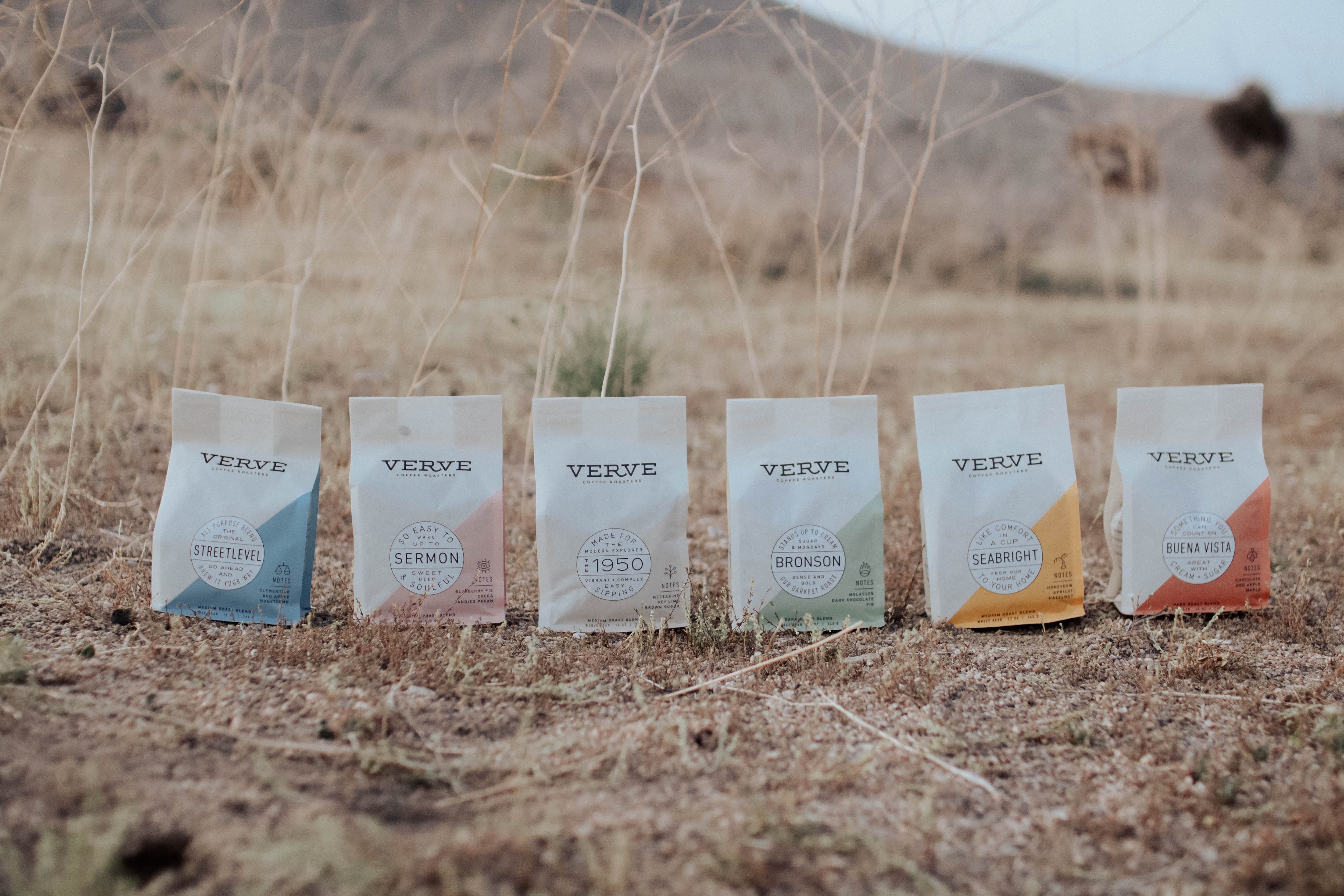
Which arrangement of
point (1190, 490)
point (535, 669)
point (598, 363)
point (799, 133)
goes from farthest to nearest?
point (799, 133) < point (598, 363) < point (1190, 490) < point (535, 669)

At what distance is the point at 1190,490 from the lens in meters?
1.76

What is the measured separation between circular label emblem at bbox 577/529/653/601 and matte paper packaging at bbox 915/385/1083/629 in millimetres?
565

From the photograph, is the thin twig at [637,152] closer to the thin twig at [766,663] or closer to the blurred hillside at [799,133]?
the blurred hillside at [799,133]

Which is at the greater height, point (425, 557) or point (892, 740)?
point (425, 557)

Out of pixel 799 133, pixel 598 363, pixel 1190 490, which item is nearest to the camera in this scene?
pixel 1190 490

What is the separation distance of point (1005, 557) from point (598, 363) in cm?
178

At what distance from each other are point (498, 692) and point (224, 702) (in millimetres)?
416

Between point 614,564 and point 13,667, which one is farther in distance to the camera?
point 614,564

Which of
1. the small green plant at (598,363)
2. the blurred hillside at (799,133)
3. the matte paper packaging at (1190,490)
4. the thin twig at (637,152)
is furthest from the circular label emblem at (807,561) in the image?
the small green plant at (598,363)

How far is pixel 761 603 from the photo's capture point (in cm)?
171

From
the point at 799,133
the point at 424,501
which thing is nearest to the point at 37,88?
the point at 424,501

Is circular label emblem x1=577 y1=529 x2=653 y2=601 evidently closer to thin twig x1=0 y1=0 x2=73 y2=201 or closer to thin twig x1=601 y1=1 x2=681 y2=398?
thin twig x1=601 y1=1 x2=681 y2=398

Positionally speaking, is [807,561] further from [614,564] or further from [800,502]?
[614,564]

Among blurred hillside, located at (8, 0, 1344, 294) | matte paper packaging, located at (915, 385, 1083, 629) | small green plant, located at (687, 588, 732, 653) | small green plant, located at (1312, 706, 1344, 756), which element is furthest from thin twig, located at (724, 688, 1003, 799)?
blurred hillside, located at (8, 0, 1344, 294)
